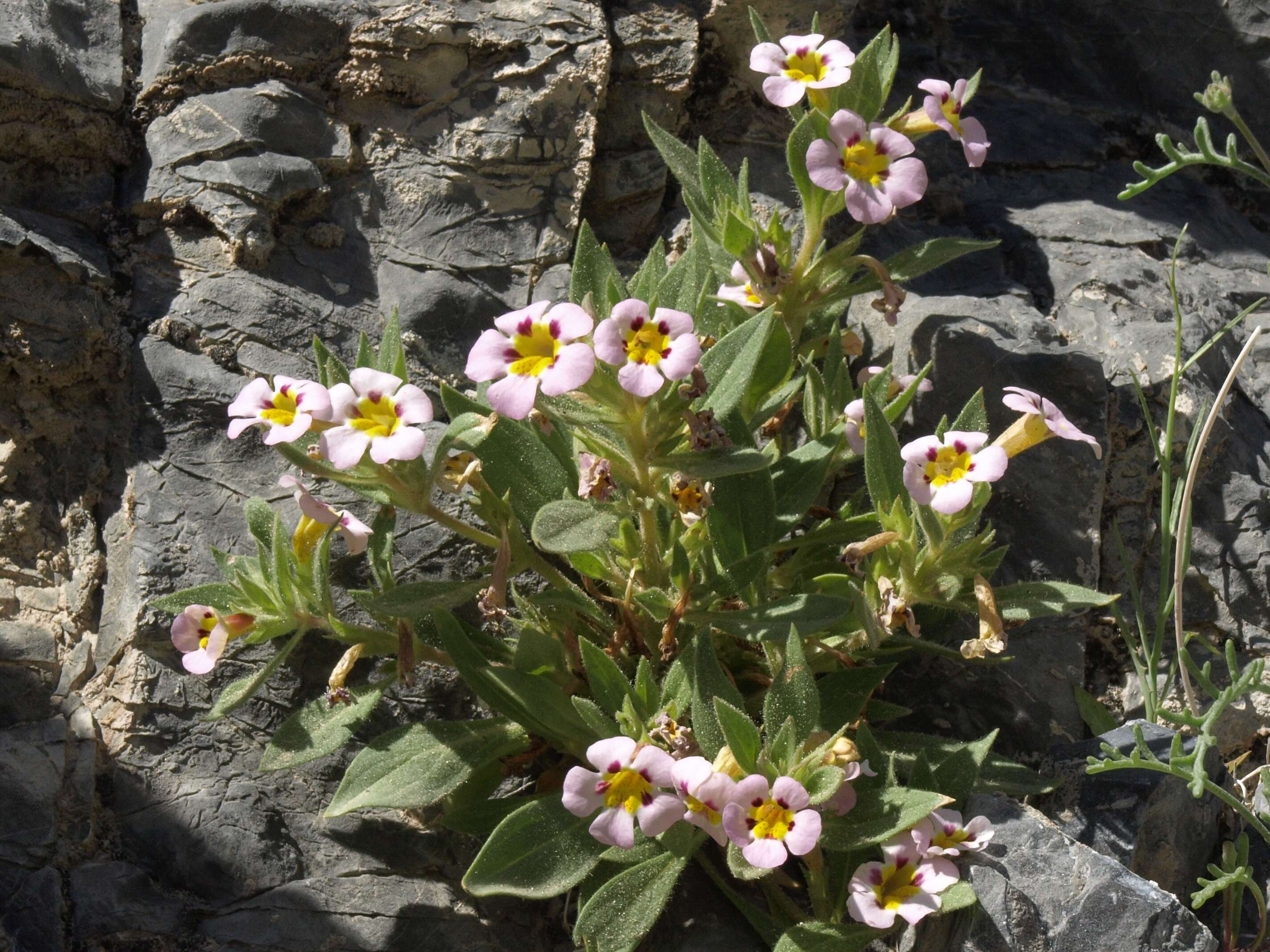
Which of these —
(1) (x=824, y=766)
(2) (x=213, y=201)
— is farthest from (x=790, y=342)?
(2) (x=213, y=201)

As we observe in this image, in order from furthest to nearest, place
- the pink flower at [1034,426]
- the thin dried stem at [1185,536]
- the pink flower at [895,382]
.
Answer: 1. the pink flower at [895,382]
2. the thin dried stem at [1185,536]
3. the pink flower at [1034,426]

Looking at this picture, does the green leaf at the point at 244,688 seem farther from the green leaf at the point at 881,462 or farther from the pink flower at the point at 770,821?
the green leaf at the point at 881,462

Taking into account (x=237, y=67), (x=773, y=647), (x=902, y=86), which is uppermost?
(x=237, y=67)

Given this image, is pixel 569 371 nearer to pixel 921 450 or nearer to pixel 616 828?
pixel 921 450

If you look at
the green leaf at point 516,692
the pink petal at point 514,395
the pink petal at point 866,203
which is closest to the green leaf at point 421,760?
the green leaf at point 516,692

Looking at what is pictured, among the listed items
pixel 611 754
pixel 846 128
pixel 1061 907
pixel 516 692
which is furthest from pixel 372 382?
pixel 1061 907

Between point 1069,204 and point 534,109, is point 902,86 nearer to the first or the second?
point 1069,204
